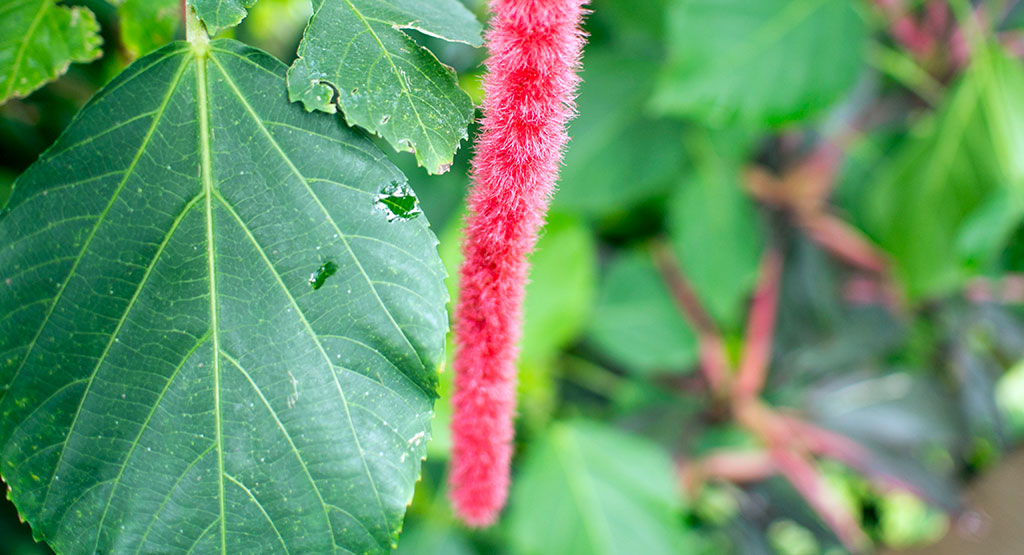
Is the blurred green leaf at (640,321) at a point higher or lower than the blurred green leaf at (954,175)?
lower

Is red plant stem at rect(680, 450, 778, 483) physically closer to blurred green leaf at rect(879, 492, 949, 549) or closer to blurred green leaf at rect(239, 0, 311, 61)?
blurred green leaf at rect(879, 492, 949, 549)

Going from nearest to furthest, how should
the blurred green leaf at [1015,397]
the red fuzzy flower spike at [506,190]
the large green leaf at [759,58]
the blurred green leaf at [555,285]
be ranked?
the red fuzzy flower spike at [506,190] → the large green leaf at [759,58] → the blurred green leaf at [555,285] → the blurred green leaf at [1015,397]

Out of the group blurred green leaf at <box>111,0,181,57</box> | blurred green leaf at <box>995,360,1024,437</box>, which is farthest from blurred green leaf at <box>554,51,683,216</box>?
blurred green leaf at <box>995,360,1024,437</box>

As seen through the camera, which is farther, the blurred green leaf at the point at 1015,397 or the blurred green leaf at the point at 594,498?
the blurred green leaf at the point at 1015,397

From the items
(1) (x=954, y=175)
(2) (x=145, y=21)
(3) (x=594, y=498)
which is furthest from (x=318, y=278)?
(1) (x=954, y=175)

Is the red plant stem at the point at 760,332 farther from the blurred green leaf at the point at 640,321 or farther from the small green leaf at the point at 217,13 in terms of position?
the small green leaf at the point at 217,13

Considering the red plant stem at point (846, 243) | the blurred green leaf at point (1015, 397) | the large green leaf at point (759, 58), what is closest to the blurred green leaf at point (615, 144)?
the large green leaf at point (759, 58)

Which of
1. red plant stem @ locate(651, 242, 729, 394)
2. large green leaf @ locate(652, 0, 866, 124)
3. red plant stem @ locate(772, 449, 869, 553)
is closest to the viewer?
large green leaf @ locate(652, 0, 866, 124)
